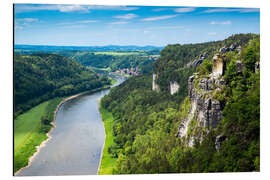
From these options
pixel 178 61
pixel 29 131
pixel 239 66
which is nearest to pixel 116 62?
pixel 178 61

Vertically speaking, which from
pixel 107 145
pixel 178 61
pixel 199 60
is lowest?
pixel 107 145

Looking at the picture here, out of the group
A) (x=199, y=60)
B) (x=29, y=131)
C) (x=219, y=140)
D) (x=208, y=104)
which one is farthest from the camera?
(x=199, y=60)

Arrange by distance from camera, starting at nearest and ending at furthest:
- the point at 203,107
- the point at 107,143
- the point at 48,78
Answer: the point at 203,107 → the point at 107,143 → the point at 48,78

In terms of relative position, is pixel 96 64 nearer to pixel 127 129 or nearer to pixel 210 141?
pixel 127 129

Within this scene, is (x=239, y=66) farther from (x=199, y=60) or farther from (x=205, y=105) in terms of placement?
(x=199, y=60)

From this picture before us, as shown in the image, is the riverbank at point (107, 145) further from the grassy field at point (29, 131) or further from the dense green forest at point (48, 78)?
the dense green forest at point (48, 78)

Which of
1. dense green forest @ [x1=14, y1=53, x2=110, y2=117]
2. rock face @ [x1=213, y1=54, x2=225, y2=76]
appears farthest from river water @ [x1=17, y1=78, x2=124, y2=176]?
rock face @ [x1=213, y1=54, x2=225, y2=76]

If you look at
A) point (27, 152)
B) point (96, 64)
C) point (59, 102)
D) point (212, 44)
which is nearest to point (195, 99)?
point (27, 152)
